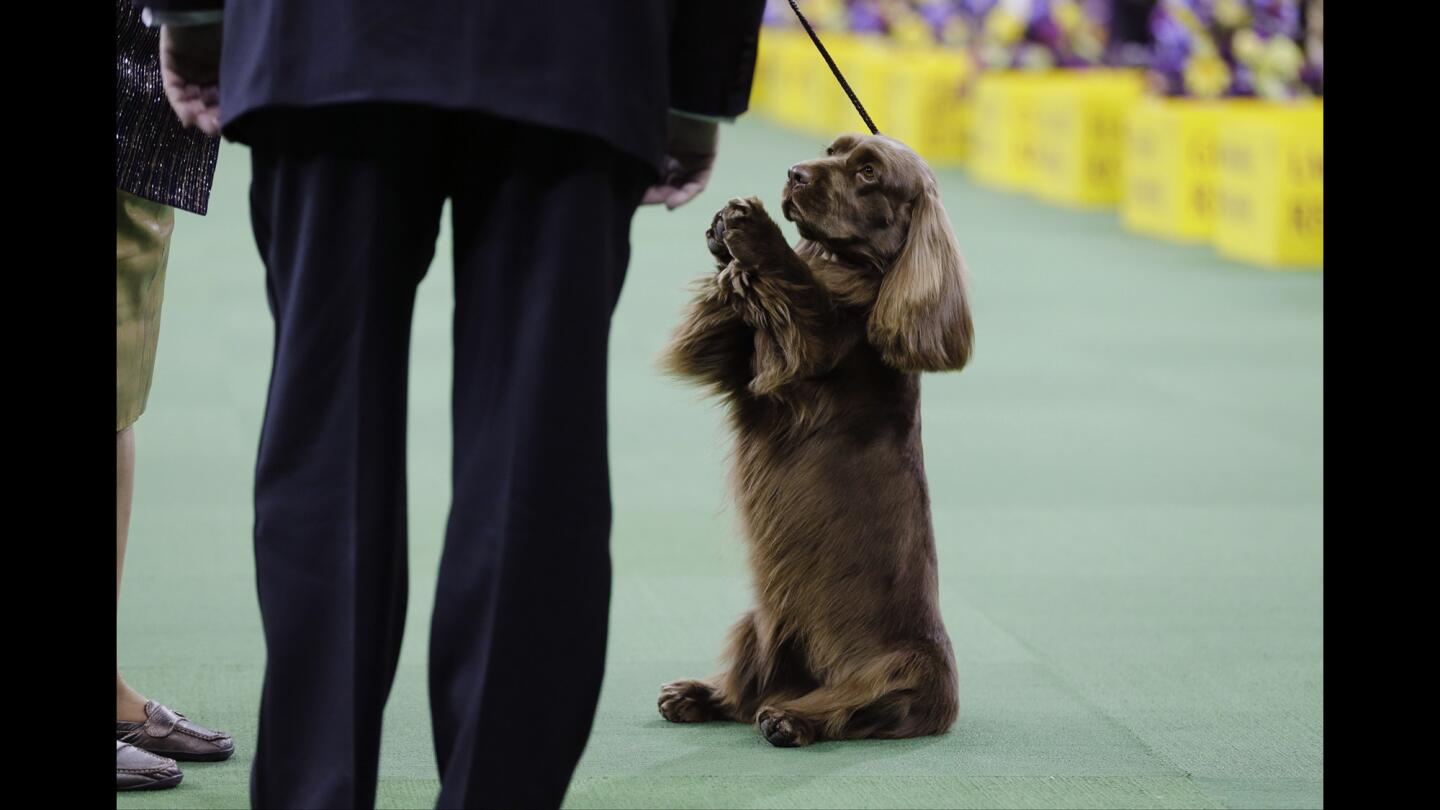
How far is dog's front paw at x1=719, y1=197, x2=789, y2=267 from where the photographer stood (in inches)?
104

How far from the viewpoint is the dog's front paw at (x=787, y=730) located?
9.35ft

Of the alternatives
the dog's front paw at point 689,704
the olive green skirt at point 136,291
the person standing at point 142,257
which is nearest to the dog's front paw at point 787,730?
the dog's front paw at point 689,704

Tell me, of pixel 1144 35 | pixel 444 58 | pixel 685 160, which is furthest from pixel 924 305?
pixel 1144 35

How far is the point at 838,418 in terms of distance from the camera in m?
2.79

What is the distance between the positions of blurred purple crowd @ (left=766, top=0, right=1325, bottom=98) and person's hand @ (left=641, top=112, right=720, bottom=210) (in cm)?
747

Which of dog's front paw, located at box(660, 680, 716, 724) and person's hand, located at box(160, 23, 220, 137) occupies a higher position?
person's hand, located at box(160, 23, 220, 137)

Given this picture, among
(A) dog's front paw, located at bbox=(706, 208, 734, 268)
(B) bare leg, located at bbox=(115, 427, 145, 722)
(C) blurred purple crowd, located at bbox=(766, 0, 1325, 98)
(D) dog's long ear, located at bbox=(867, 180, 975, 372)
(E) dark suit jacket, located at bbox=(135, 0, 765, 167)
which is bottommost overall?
(B) bare leg, located at bbox=(115, 427, 145, 722)

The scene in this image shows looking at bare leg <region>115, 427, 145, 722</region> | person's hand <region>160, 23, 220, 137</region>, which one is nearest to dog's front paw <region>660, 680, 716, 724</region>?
bare leg <region>115, 427, 145, 722</region>

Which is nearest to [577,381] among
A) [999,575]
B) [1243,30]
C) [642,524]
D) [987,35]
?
[999,575]

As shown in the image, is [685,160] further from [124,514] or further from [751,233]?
[124,514]

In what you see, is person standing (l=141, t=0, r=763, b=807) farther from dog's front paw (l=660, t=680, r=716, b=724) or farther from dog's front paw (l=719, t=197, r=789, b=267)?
dog's front paw (l=660, t=680, r=716, b=724)

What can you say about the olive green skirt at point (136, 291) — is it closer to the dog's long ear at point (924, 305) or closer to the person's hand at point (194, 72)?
the person's hand at point (194, 72)

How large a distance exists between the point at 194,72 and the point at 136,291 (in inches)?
30.4

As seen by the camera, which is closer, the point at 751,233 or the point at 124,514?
the point at 751,233
